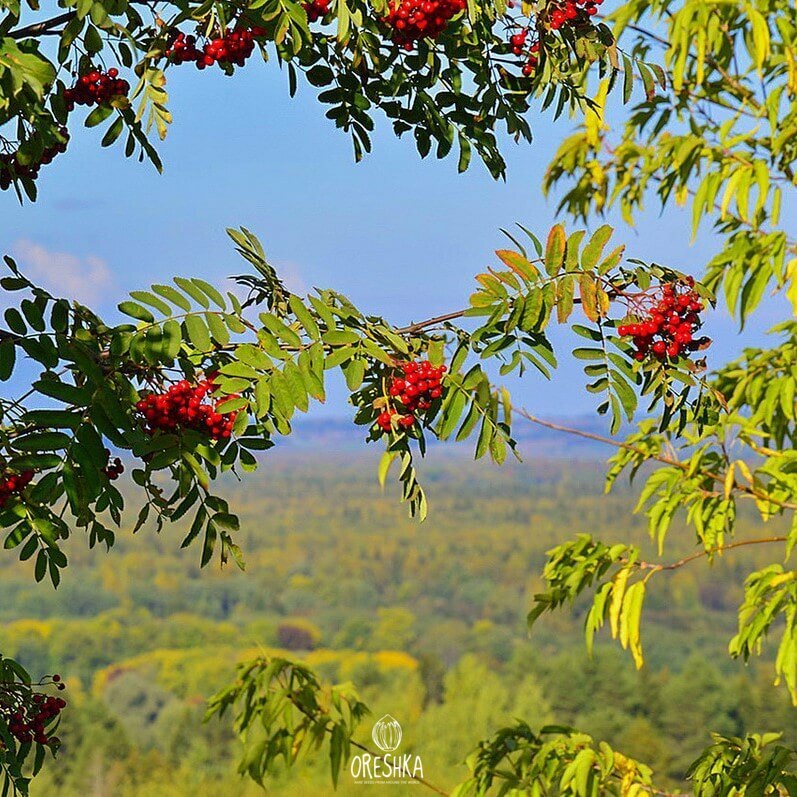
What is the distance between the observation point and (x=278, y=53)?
57.9 inches

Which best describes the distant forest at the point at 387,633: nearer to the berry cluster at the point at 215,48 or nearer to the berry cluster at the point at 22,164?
the berry cluster at the point at 22,164

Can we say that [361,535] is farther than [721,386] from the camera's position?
Yes

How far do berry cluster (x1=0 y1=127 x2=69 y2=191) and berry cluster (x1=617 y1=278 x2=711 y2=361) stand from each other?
0.79 m

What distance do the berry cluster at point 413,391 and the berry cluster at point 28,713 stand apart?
25.3 inches

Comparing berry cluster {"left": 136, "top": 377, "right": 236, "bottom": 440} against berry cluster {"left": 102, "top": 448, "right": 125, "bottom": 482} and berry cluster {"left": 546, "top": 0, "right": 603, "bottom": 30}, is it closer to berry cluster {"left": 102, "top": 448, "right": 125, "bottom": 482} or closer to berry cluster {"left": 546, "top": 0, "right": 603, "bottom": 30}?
berry cluster {"left": 102, "top": 448, "right": 125, "bottom": 482}

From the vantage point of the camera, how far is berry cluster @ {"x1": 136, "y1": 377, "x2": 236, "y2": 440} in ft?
4.32

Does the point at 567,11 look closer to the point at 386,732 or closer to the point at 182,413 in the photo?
the point at 182,413

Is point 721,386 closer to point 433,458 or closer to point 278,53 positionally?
point 278,53

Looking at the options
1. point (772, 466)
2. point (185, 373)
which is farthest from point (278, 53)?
point (772, 466)

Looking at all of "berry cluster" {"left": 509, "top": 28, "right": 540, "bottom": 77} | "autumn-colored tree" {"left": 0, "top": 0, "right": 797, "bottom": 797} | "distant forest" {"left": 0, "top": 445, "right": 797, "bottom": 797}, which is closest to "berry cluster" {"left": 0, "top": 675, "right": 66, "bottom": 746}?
"autumn-colored tree" {"left": 0, "top": 0, "right": 797, "bottom": 797}

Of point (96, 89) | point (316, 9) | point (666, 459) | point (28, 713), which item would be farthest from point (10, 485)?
point (666, 459)

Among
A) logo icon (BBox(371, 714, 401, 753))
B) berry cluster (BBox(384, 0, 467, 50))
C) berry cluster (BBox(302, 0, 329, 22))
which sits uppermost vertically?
berry cluster (BBox(302, 0, 329, 22))

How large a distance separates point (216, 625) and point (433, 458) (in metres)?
6.24

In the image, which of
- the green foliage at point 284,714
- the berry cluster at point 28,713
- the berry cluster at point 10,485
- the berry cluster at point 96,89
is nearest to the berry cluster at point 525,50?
the berry cluster at point 96,89
